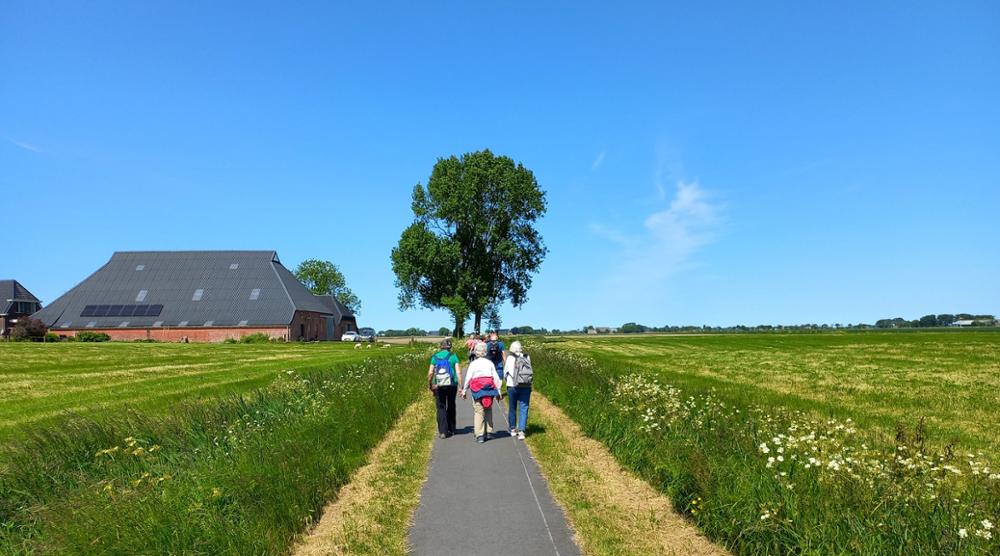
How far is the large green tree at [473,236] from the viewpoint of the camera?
195ft

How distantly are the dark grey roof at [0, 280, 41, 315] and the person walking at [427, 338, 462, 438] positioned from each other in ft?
290

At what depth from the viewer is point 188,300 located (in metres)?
72.1

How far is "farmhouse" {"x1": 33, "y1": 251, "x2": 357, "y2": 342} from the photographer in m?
69.1

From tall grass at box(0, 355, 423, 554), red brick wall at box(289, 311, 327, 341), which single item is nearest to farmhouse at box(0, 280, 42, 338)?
red brick wall at box(289, 311, 327, 341)

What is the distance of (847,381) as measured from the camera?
22375 mm

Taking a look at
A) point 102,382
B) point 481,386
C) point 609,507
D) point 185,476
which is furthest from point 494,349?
point 102,382

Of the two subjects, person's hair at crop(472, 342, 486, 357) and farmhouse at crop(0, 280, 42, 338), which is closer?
person's hair at crop(472, 342, 486, 357)

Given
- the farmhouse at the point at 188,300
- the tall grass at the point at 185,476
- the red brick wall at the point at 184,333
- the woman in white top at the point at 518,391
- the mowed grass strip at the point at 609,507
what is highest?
the farmhouse at the point at 188,300

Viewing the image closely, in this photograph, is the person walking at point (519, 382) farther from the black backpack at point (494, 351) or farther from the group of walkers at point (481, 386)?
the black backpack at point (494, 351)

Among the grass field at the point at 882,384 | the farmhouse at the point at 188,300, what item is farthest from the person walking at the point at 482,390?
the farmhouse at the point at 188,300

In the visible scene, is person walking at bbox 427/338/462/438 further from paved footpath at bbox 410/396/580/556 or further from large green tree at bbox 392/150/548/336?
large green tree at bbox 392/150/548/336

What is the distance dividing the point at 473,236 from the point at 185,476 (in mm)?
54084

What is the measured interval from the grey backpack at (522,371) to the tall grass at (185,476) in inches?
115

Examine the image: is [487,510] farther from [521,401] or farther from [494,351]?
[494,351]
